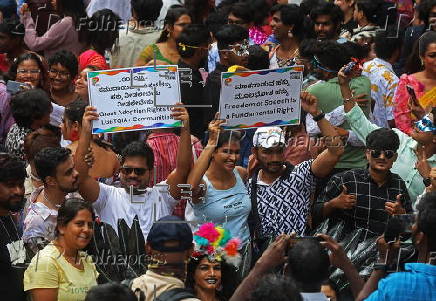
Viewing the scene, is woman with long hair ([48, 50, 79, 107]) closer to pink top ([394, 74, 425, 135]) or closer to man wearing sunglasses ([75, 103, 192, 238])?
man wearing sunglasses ([75, 103, 192, 238])

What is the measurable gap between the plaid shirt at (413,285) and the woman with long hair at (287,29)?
5760mm

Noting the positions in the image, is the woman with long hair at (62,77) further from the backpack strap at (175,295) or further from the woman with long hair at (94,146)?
the backpack strap at (175,295)

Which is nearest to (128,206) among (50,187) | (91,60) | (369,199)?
(50,187)

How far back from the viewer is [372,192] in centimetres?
927

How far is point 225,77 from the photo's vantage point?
369 inches

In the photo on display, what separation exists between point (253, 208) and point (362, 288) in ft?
5.74

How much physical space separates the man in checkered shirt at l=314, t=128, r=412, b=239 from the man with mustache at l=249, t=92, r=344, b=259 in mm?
174

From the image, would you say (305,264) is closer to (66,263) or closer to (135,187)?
(66,263)

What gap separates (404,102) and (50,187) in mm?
3210

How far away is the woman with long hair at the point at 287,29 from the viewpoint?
12.3 metres

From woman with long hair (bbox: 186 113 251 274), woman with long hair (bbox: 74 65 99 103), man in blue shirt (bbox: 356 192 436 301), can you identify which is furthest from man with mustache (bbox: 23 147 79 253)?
man in blue shirt (bbox: 356 192 436 301)

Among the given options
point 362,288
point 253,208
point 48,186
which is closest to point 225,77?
point 253,208

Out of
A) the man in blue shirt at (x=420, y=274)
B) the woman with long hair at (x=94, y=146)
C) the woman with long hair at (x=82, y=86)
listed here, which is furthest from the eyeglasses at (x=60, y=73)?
the man in blue shirt at (x=420, y=274)

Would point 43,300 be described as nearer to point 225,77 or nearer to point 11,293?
point 11,293
